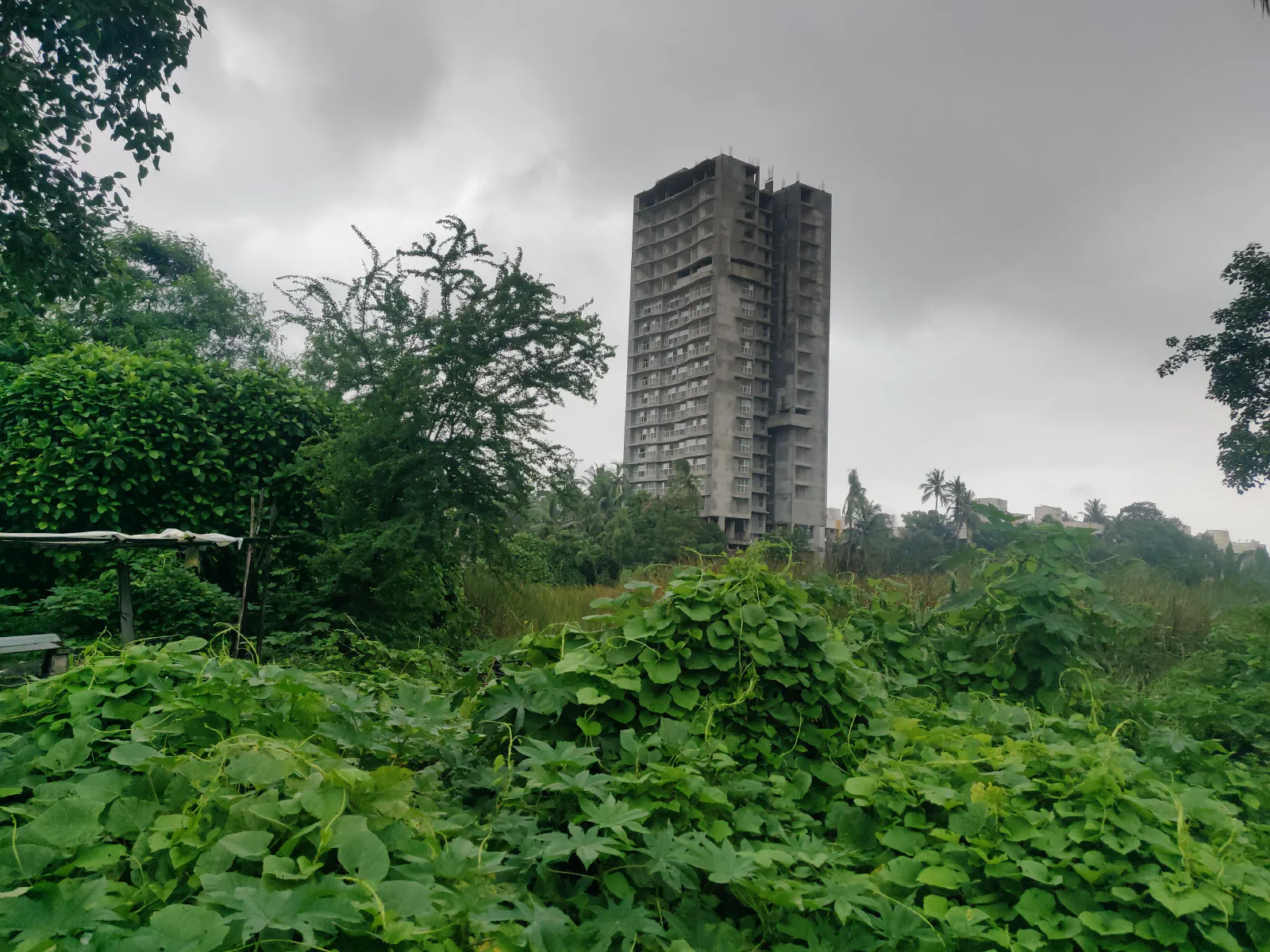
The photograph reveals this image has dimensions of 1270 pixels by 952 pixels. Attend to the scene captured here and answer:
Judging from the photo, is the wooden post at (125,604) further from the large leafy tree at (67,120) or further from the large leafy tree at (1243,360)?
the large leafy tree at (1243,360)

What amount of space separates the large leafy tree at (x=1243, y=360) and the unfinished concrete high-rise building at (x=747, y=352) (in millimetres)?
32778

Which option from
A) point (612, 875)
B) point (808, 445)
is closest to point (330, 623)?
point (612, 875)

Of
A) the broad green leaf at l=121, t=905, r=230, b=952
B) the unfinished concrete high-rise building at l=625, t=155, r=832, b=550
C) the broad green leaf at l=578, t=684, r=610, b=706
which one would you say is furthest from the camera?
the unfinished concrete high-rise building at l=625, t=155, r=832, b=550

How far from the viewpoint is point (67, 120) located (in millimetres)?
5414

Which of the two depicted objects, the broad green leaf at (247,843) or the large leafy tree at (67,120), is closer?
the broad green leaf at (247,843)

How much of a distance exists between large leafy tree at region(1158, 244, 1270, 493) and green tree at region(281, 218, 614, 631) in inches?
561

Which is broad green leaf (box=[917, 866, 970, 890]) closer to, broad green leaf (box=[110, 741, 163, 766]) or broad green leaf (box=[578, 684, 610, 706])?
broad green leaf (box=[578, 684, 610, 706])

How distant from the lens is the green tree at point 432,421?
20.2 feet

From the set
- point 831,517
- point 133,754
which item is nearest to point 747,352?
point 831,517

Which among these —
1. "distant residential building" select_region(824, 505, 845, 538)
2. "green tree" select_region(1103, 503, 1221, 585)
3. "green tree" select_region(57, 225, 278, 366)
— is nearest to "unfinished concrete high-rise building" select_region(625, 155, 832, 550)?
"distant residential building" select_region(824, 505, 845, 538)

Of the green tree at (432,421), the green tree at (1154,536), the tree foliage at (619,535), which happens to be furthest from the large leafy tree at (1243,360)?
the green tree at (432,421)

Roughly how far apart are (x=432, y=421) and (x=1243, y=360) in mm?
16212

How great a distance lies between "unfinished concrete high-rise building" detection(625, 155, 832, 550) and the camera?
4838 cm

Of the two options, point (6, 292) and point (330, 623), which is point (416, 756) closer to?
point (330, 623)
